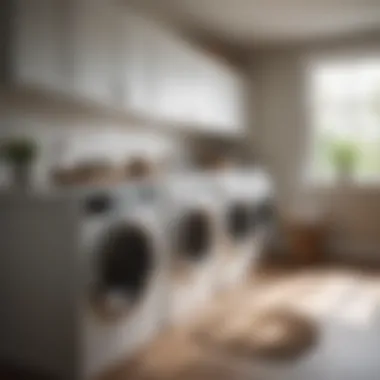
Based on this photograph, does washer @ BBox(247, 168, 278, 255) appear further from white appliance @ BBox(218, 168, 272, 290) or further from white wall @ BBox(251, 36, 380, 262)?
white wall @ BBox(251, 36, 380, 262)

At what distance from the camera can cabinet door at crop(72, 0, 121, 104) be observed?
8.04 ft

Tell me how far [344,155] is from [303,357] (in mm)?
2749

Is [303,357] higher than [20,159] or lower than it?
lower

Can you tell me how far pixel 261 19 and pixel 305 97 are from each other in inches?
45.6

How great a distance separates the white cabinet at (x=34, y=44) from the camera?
2.05 metres

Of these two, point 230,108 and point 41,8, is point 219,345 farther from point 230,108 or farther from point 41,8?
point 230,108

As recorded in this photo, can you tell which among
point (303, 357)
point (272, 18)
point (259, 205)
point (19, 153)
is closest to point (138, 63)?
point (19, 153)

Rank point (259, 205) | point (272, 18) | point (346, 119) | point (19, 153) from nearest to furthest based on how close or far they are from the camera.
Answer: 1. point (19, 153)
2. point (272, 18)
3. point (259, 205)
4. point (346, 119)

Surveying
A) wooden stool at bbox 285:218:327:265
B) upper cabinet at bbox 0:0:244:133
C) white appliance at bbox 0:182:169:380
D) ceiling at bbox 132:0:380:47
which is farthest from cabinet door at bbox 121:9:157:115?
wooden stool at bbox 285:218:327:265

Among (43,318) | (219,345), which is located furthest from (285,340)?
(43,318)

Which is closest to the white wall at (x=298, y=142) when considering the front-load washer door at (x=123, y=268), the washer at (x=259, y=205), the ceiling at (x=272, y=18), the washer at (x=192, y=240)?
the ceiling at (x=272, y=18)

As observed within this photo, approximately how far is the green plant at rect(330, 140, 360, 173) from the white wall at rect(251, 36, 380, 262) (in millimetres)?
204

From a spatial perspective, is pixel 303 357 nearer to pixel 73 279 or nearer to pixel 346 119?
pixel 73 279

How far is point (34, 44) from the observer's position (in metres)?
2.16
